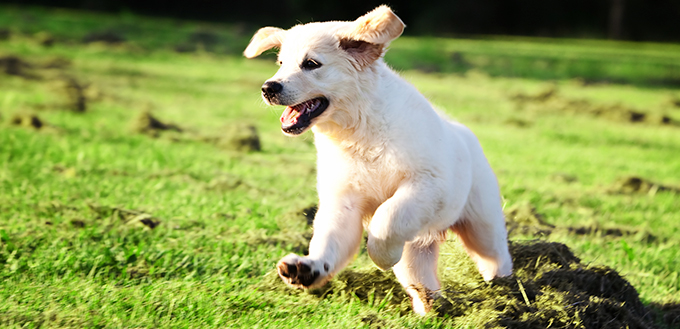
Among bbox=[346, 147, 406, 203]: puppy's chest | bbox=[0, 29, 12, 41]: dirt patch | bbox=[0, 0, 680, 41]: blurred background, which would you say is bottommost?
bbox=[0, 0, 680, 41]: blurred background

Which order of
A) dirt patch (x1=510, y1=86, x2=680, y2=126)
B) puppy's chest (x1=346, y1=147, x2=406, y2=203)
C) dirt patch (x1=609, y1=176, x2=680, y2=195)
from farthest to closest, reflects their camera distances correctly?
dirt patch (x1=510, y1=86, x2=680, y2=126) < dirt patch (x1=609, y1=176, x2=680, y2=195) < puppy's chest (x1=346, y1=147, x2=406, y2=203)

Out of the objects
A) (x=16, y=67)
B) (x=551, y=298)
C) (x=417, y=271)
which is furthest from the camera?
(x=16, y=67)

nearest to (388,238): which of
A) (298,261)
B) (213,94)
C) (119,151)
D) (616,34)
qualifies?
(298,261)

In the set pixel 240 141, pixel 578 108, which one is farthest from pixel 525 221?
pixel 578 108

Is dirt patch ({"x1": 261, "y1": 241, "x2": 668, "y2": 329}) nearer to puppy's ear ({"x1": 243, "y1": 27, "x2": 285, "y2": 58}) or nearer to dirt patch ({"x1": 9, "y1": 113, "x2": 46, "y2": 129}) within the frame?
puppy's ear ({"x1": 243, "y1": 27, "x2": 285, "y2": 58})

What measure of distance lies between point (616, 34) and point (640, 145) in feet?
65.1

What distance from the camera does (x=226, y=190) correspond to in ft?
20.4

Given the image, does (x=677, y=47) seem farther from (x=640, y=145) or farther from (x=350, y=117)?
(x=350, y=117)

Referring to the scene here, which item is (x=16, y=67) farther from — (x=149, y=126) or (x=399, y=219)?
(x=399, y=219)

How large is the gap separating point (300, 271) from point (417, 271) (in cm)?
93

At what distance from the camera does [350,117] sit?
3.48 metres

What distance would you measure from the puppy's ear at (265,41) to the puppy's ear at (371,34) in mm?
429

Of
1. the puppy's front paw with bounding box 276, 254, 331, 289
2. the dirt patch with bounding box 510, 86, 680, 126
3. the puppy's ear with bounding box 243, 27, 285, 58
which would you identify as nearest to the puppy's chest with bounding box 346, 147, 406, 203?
the puppy's front paw with bounding box 276, 254, 331, 289

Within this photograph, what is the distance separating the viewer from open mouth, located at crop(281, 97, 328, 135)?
3.39 meters
